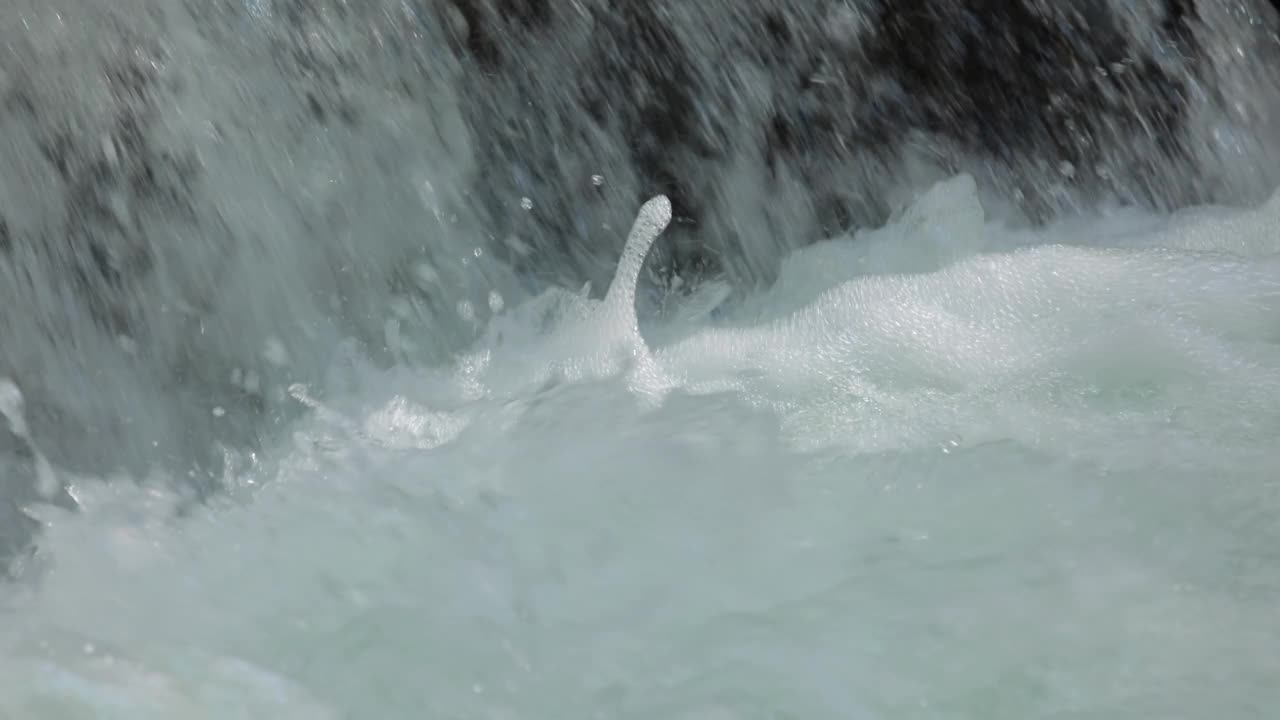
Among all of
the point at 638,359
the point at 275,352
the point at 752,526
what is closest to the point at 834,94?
the point at 638,359

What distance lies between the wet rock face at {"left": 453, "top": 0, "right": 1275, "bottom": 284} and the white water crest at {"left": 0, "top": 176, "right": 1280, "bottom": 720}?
30cm

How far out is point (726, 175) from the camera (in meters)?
2.87

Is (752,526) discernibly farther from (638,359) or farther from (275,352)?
(275,352)

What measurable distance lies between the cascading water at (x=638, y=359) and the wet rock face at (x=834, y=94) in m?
0.01

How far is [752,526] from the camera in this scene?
6.90 ft

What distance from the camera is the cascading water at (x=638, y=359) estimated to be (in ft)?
6.23

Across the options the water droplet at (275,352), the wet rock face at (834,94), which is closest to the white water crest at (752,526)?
the water droplet at (275,352)

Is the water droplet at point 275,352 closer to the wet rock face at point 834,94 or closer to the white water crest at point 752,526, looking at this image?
the white water crest at point 752,526

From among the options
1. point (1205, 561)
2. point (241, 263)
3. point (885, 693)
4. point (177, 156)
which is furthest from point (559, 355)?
point (1205, 561)

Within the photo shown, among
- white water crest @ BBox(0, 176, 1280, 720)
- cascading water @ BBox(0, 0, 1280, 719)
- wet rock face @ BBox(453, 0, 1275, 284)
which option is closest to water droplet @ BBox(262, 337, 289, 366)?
cascading water @ BBox(0, 0, 1280, 719)

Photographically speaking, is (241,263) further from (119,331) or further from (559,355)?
(559,355)

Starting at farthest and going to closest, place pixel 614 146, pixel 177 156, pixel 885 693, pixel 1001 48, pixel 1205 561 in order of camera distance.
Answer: pixel 1001 48 → pixel 614 146 → pixel 177 156 → pixel 1205 561 → pixel 885 693

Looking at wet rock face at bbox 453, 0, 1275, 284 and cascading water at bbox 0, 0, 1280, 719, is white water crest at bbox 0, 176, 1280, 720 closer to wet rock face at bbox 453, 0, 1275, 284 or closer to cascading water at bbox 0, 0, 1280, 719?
cascading water at bbox 0, 0, 1280, 719

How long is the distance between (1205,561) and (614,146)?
1575mm
